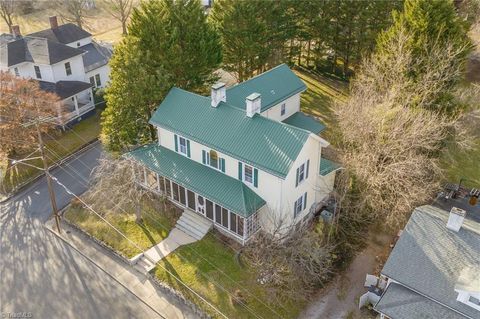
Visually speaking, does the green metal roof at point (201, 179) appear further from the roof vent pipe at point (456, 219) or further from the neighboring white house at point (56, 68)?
the neighboring white house at point (56, 68)

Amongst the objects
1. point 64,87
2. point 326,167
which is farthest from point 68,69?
point 326,167

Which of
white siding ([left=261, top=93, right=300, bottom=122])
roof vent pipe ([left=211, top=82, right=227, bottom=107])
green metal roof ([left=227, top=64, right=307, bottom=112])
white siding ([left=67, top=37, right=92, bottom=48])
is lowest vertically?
white siding ([left=261, top=93, right=300, bottom=122])

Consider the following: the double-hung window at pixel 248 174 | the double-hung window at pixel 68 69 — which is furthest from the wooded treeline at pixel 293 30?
the double-hung window at pixel 248 174

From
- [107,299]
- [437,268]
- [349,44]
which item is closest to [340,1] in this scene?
[349,44]

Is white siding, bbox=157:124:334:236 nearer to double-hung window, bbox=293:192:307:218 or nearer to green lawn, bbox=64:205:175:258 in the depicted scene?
double-hung window, bbox=293:192:307:218

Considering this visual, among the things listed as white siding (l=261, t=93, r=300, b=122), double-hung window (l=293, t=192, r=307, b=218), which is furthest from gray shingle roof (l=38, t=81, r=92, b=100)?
double-hung window (l=293, t=192, r=307, b=218)

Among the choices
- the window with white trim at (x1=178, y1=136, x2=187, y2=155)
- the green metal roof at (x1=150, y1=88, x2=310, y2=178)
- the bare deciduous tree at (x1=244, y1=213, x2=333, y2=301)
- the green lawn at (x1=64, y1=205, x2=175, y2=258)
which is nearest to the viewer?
the bare deciduous tree at (x1=244, y1=213, x2=333, y2=301)
